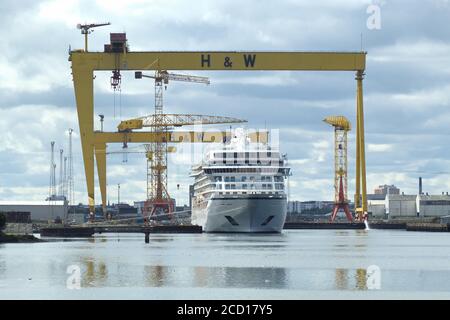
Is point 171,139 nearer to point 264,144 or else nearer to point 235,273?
point 264,144

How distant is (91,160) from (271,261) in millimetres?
48961

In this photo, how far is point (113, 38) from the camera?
9531cm

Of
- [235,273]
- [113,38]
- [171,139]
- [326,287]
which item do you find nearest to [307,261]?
[235,273]

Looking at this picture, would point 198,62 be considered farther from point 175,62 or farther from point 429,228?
point 429,228

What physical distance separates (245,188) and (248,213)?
2.50 meters

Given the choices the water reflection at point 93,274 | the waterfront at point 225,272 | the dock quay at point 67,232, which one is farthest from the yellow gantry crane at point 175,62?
the water reflection at point 93,274

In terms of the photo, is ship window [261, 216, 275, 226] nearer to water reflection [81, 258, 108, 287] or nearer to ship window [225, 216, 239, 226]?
ship window [225, 216, 239, 226]

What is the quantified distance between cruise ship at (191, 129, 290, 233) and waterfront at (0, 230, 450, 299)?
18792 mm

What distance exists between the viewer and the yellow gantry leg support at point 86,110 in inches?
3841

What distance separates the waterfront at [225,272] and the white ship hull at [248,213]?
18.3 metres

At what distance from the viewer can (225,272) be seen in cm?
5194

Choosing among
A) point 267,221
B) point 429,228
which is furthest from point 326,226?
point 267,221

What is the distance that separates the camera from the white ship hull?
9469 centimetres

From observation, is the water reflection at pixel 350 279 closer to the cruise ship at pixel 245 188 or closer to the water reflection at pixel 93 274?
the water reflection at pixel 93 274
